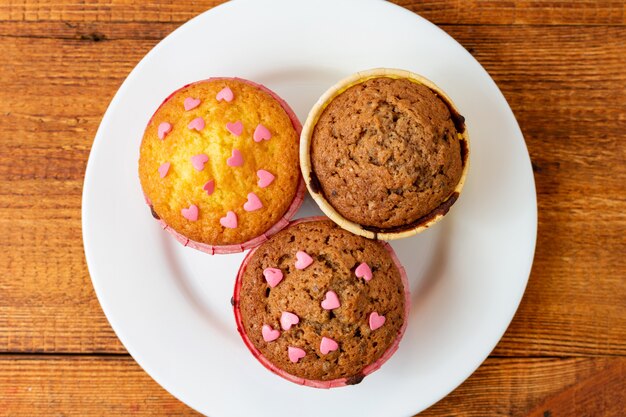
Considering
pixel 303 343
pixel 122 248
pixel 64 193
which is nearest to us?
pixel 303 343

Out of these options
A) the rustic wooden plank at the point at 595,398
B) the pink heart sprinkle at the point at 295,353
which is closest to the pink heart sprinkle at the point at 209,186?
the pink heart sprinkle at the point at 295,353

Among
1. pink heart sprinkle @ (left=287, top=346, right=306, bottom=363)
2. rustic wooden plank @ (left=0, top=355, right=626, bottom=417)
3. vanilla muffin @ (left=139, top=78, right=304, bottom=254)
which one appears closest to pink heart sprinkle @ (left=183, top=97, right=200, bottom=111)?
vanilla muffin @ (left=139, top=78, right=304, bottom=254)

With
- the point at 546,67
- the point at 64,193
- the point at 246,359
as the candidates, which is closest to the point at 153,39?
the point at 64,193

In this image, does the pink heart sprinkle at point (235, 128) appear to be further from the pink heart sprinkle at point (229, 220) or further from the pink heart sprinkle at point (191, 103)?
the pink heart sprinkle at point (229, 220)

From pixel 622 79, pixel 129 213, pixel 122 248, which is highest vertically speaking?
pixel 622 79

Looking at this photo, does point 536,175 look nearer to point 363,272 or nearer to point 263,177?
point 363,272

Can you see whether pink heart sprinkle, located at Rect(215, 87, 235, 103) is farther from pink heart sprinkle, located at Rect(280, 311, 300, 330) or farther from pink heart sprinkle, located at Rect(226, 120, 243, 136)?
pink heart sprinkle, located at Rect(280, 311, 300, 330)

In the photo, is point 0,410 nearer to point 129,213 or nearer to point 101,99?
point 129,213
